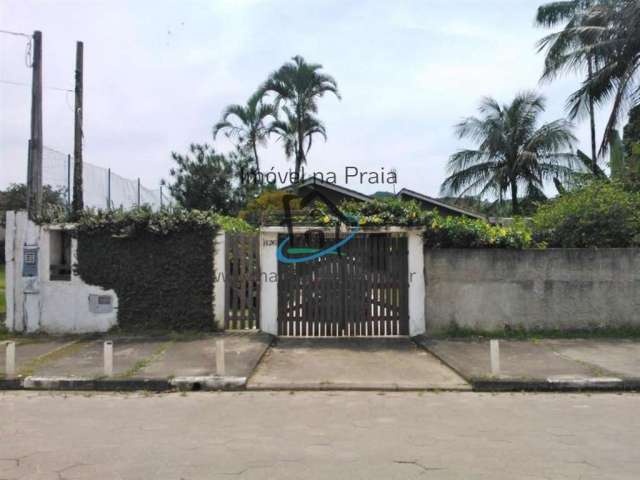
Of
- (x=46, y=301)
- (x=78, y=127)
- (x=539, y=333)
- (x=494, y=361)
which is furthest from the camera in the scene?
(x=78, y=127)

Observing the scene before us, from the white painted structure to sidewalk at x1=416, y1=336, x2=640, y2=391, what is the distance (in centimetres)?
53

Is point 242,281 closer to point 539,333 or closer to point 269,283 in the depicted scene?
point 269,283

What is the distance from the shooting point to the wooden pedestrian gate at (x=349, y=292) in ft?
35.1

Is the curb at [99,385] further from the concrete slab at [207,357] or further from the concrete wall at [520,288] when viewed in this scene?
the concrete wall at [520,288]

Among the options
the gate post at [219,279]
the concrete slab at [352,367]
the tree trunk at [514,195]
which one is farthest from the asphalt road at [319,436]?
the tree trunk at [514,195]

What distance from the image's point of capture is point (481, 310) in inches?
422

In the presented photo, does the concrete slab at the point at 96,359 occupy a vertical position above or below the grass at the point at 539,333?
below

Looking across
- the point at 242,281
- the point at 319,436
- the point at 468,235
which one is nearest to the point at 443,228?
the point at 468,235

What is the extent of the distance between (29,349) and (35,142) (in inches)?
174

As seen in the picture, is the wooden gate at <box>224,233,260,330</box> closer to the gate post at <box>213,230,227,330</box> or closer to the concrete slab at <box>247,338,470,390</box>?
the gate post at <box>213,230,227,330</box>

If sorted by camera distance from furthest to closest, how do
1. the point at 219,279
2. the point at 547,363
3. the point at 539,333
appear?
the point at 219,279 < the point at 539,333 < the point at 547,363

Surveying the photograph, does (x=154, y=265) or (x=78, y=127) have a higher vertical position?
(x=78, y=127)

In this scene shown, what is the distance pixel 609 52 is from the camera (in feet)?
57.8

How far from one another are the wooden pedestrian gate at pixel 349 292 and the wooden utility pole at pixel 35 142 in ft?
17.6
